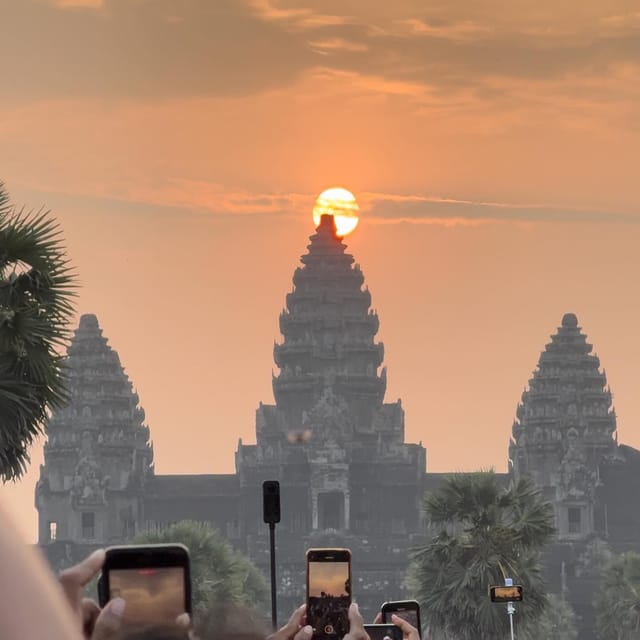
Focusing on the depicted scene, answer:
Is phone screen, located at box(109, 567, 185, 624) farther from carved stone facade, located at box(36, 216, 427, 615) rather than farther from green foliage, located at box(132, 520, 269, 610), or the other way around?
carved stone facade, located at box(36, 216, 427, 615)

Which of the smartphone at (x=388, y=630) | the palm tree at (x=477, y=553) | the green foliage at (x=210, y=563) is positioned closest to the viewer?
the smartphone at (x=388, y=630)

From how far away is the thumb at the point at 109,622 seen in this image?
387 cm

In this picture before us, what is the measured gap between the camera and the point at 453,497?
2793 inches

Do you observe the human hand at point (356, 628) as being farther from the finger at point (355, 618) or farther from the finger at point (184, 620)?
the finger at point (184, 620)

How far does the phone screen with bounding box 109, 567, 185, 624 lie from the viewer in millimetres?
4219

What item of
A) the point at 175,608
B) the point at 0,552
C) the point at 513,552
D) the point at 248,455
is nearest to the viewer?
the point at 0,552

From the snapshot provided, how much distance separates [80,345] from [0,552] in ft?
649

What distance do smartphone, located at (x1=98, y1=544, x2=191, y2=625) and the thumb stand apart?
1.10 feet

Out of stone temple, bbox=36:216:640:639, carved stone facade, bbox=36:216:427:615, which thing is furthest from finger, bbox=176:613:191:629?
carved stone facade, bbox=36:216:427:615

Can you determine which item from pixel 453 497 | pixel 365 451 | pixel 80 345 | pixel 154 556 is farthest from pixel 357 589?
pixel 154 556

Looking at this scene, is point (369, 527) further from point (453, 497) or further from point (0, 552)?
point (0, 552)

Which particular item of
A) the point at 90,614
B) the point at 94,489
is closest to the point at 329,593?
the point at 90,614

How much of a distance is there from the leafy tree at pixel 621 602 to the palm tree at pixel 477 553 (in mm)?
36952

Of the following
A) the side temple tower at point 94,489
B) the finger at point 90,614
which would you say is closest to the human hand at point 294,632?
the finger at point 90,614
